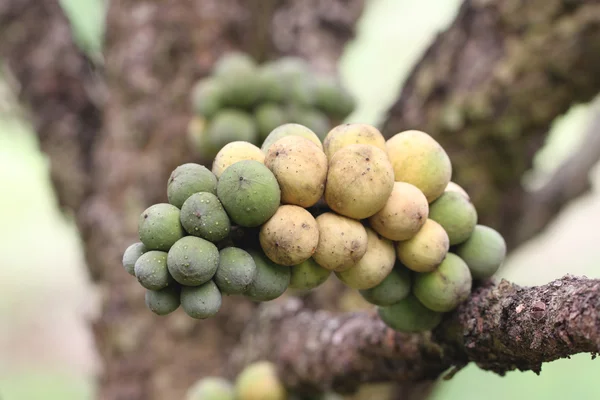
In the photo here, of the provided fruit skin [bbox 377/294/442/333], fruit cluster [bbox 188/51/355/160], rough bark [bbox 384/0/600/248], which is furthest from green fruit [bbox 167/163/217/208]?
rough bark [bbox 384/0/600/248]

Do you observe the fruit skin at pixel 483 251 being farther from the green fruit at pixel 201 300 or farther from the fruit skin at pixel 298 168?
the green fruit at pixel 201 300

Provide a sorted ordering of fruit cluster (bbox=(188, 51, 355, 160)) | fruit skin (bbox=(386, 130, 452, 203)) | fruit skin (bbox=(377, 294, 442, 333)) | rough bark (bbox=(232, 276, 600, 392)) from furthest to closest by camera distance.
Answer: fruit cluster (bbox=(188, 51, 355, 160))
fruit skin (bbox=(377, 294, 442, 333))
fruit skin (bbox=(386, 130, 452, 203))
rough bark (bbox=(232, 276, 600, 392))

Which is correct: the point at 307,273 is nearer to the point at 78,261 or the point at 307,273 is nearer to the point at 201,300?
the point at 201,300

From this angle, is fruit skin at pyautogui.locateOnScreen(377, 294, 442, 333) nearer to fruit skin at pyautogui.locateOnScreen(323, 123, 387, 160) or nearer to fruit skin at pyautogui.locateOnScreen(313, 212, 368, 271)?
fruit skin at pyautogui.locateOnScreen(313, 212, 368, 271)

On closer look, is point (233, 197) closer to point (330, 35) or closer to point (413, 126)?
point (413, 126)

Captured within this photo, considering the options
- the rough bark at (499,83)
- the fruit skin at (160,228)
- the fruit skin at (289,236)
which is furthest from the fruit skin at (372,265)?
the rough bark at (499,83)

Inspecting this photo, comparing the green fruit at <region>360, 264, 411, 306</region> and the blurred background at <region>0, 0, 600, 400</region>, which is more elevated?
the blurred background at <region>0, 0, 600, 400</region>
